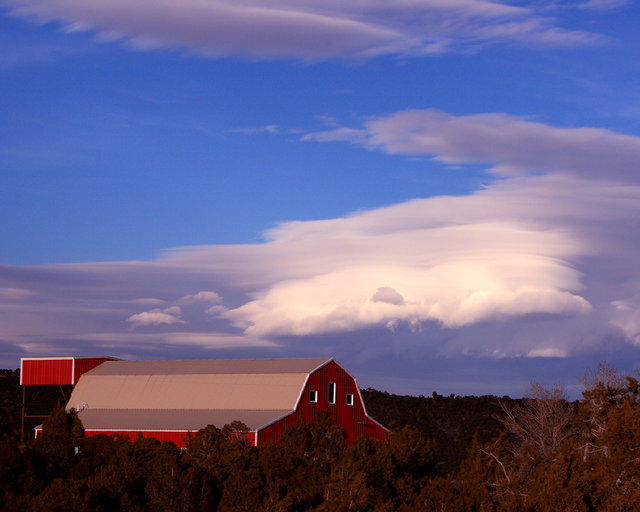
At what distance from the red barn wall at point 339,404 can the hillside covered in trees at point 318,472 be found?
1431cm

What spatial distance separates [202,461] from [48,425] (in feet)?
19.8

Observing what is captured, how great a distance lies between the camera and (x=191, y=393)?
48.4 metres

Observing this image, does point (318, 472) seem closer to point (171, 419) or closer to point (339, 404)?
point (171, 419)

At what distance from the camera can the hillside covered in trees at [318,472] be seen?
22.2 meters

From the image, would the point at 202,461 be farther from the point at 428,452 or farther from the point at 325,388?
the point at 325,388

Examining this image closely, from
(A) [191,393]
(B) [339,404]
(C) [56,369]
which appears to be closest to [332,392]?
(B) [339,404]

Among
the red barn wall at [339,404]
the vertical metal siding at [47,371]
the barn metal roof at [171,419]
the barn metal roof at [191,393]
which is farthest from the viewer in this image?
the vertical metal siding at [47,371]

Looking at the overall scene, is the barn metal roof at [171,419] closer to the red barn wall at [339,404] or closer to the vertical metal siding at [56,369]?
the red barn wall at [339,404]

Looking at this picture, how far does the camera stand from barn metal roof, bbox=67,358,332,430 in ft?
149

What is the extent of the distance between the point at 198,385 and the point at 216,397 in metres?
1.60

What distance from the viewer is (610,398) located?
24.1 metres

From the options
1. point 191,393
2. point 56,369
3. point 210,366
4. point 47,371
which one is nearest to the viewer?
point 191,393

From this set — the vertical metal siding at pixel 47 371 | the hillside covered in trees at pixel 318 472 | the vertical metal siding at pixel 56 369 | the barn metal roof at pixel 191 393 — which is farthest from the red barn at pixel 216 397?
the hillside covered in trees at pixel 318 472

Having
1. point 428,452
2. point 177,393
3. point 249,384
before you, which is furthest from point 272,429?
point 428,452
